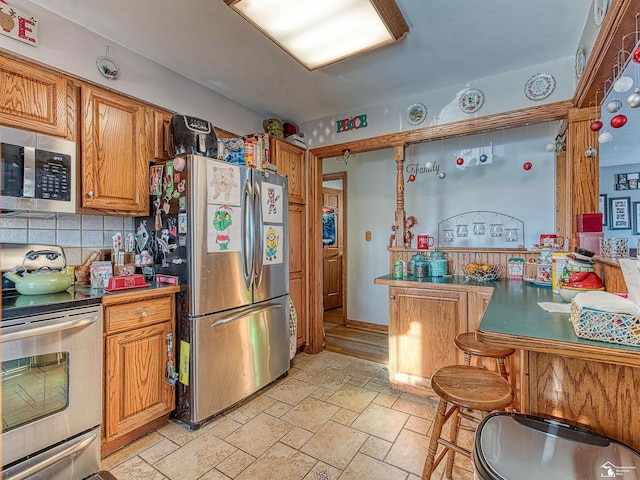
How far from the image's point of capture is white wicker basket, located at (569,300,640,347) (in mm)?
1010

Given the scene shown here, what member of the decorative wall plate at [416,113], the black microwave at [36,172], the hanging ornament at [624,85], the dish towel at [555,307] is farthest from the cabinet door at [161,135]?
the hanging ornament at [624,85]

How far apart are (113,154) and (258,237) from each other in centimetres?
109

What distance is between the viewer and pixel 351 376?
2908 mm

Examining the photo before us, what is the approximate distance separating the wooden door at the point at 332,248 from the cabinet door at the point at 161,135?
3006 mm

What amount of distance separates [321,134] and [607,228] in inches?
98.9

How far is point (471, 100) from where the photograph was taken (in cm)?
268

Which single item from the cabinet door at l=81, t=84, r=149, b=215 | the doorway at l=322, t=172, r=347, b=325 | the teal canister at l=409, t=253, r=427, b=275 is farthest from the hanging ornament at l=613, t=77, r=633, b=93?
the doorway at l=322, t=172, r=347, b=325

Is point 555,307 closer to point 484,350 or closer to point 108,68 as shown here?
point 484,350

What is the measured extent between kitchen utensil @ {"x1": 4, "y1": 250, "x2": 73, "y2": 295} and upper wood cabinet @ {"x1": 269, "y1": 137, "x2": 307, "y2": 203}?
183 cm

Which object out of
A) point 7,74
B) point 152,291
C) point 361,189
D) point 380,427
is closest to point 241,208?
point 152,291

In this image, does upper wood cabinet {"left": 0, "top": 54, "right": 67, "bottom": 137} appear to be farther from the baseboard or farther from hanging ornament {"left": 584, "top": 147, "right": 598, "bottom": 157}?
the baseboard

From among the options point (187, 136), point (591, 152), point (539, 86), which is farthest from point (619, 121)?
point (187, 136)

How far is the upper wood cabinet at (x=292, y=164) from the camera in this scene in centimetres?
312

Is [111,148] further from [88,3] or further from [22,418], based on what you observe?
[22,418]
